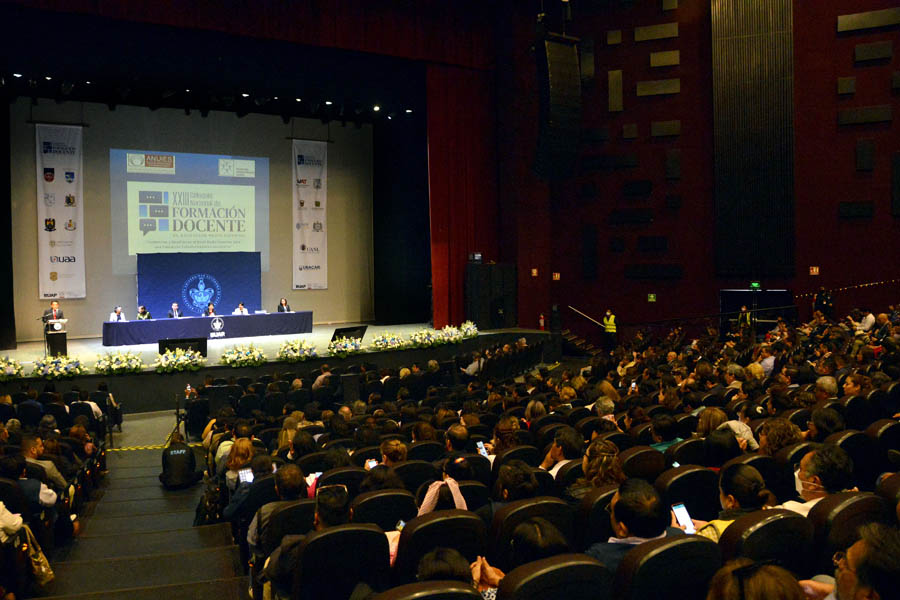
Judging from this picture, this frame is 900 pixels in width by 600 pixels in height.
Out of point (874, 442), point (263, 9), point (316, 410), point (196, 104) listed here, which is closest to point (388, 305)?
point (196, 104)

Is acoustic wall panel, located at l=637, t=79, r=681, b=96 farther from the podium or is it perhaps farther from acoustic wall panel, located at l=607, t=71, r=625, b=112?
the podium

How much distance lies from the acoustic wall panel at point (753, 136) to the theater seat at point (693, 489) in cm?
1468

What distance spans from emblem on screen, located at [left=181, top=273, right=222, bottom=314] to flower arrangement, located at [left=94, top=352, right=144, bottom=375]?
613cm

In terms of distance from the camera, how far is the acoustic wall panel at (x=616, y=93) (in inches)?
736

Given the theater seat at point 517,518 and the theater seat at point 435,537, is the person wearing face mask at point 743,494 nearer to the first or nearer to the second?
the theater seat at point 517,518

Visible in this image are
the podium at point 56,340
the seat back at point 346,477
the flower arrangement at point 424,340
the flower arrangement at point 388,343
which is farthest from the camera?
the flower arrangement at point 424,340

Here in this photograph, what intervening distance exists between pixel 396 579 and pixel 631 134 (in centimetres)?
Answer: 1711

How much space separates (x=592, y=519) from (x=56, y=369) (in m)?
11.3

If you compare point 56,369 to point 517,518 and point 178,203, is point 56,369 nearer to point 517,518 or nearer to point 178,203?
point 178,203

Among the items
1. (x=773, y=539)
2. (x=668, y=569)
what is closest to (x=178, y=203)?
(x=773, y=539)

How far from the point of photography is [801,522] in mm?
2715

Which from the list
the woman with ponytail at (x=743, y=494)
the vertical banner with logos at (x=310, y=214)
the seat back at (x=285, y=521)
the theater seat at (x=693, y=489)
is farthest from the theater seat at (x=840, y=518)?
the vertical banner with logos at (x=310, y=214)

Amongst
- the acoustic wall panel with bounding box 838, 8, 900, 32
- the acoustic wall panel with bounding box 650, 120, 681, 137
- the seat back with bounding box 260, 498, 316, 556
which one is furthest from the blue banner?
the seat back with bounding box 260, 498, 316, 556

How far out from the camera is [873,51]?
16.1 metres
